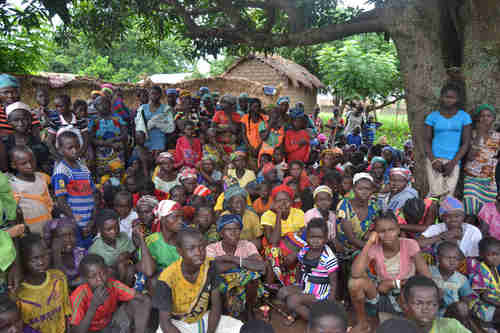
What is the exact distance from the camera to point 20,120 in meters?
3.72

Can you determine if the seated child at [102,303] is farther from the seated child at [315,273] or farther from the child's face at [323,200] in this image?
the child's face at [323,200]

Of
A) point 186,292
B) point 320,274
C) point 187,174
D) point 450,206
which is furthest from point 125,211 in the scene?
point 450,206

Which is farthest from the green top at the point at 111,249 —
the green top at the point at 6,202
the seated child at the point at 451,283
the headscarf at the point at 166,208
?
the seated child at the point at 451,283

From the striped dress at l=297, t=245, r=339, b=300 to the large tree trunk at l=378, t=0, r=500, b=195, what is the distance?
219cm

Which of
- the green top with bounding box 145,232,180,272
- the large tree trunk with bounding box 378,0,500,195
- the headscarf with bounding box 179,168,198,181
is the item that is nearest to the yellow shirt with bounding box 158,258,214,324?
the green top with bounding box 145,232,180,272

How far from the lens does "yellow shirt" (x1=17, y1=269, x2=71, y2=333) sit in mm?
2457

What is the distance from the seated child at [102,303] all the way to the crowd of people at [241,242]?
0.03 feet

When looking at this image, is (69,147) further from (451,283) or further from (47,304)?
(451,283)

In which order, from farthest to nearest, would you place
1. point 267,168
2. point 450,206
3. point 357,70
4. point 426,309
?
point 357,70, point 267,168, point 450,206, point 426,309

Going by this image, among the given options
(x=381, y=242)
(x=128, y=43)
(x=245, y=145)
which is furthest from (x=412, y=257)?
(x=128, y=43)

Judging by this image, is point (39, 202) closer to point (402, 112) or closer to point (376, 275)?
point (376, 275)

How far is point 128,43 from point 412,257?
30877mm

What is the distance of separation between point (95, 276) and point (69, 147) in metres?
1.53

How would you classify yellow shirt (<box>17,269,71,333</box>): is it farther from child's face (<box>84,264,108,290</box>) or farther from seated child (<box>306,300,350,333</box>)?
seated child (<box>306,300,350,333</box>)
